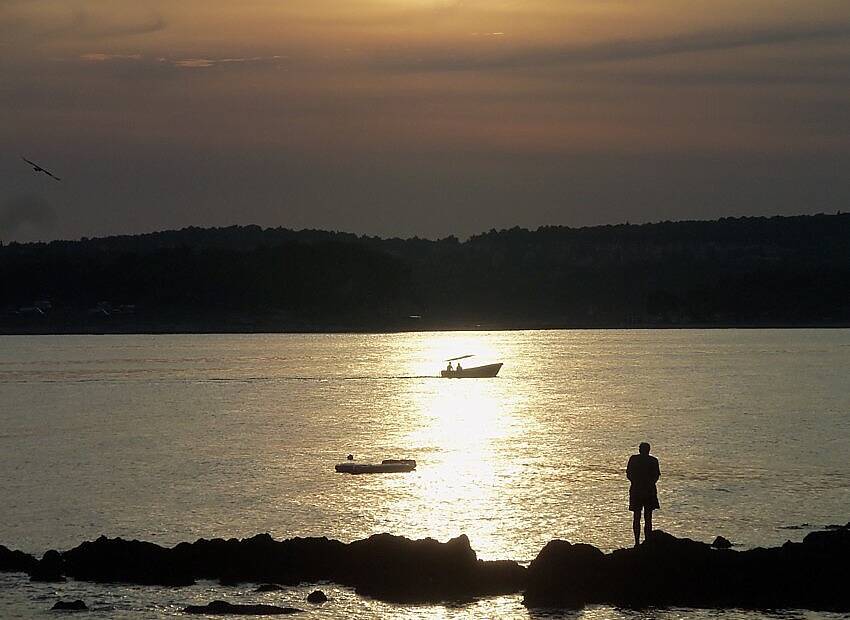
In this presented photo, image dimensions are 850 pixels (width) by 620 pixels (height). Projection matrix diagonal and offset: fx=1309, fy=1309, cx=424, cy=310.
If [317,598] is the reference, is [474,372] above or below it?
above

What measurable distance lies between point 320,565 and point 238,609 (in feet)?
11.4

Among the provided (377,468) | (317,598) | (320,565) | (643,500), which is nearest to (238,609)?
(317,598)

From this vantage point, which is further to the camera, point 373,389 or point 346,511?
point 373,389

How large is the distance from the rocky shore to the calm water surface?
70cm

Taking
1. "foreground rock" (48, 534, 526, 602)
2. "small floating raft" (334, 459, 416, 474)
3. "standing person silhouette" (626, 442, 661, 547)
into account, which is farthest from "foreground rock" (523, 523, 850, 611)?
"small floating raft" (334, 459, 416, 474)

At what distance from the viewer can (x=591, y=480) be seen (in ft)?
169

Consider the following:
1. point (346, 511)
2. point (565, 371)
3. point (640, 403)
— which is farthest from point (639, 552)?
point (565, 371)

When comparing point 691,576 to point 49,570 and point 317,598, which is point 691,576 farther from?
point 49,570

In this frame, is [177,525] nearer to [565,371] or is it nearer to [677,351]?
[565,371]

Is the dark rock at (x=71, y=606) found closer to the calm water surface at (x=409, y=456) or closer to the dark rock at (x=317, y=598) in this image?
the calm water surface at (x=409, y=456)

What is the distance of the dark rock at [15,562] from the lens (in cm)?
3212

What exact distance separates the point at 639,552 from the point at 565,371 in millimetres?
117267

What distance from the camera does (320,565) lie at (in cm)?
3102

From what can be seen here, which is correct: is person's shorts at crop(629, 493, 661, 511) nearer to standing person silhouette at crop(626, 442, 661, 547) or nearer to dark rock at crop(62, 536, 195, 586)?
standing person silhouette at crop(626, 442, 661, 547)
